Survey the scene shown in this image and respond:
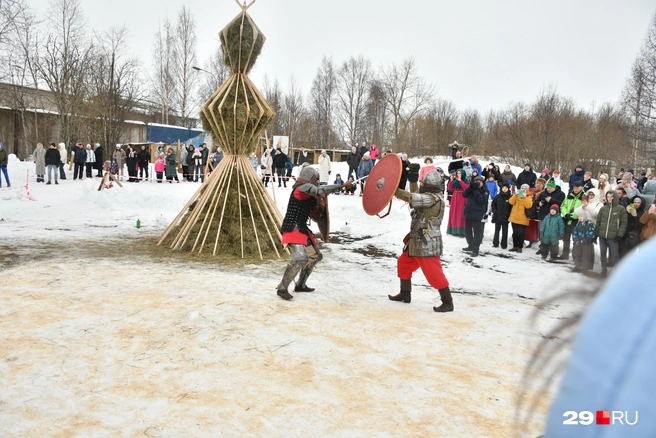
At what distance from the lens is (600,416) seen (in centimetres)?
66

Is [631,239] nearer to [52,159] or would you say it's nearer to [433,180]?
[433,180]

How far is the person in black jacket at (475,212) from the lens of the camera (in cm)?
941

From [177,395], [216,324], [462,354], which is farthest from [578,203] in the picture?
[177,395]

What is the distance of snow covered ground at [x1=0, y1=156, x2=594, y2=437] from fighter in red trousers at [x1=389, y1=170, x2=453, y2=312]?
30 cm

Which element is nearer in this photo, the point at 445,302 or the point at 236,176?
the point at 445,302

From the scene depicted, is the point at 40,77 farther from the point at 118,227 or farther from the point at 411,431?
the point at 411,431

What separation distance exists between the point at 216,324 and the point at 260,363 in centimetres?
93

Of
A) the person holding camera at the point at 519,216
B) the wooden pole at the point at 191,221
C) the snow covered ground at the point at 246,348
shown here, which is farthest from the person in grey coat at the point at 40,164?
the person holding camera at the point at 519,216

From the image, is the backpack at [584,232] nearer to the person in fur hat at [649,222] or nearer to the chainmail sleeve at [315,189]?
the person in fur hat at [649,222]

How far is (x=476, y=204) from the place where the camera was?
9.53 meters

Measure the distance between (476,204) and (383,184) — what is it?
4906mm

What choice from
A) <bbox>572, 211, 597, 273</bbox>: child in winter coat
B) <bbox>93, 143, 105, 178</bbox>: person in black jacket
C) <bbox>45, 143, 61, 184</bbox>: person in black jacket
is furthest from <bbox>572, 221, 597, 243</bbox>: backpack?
<bbox>93, 143, 105, 178</bbox>: person in black jacket

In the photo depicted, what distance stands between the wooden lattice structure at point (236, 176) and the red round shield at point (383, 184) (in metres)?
2.91

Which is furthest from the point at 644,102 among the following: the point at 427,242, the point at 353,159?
the point at 427,242
